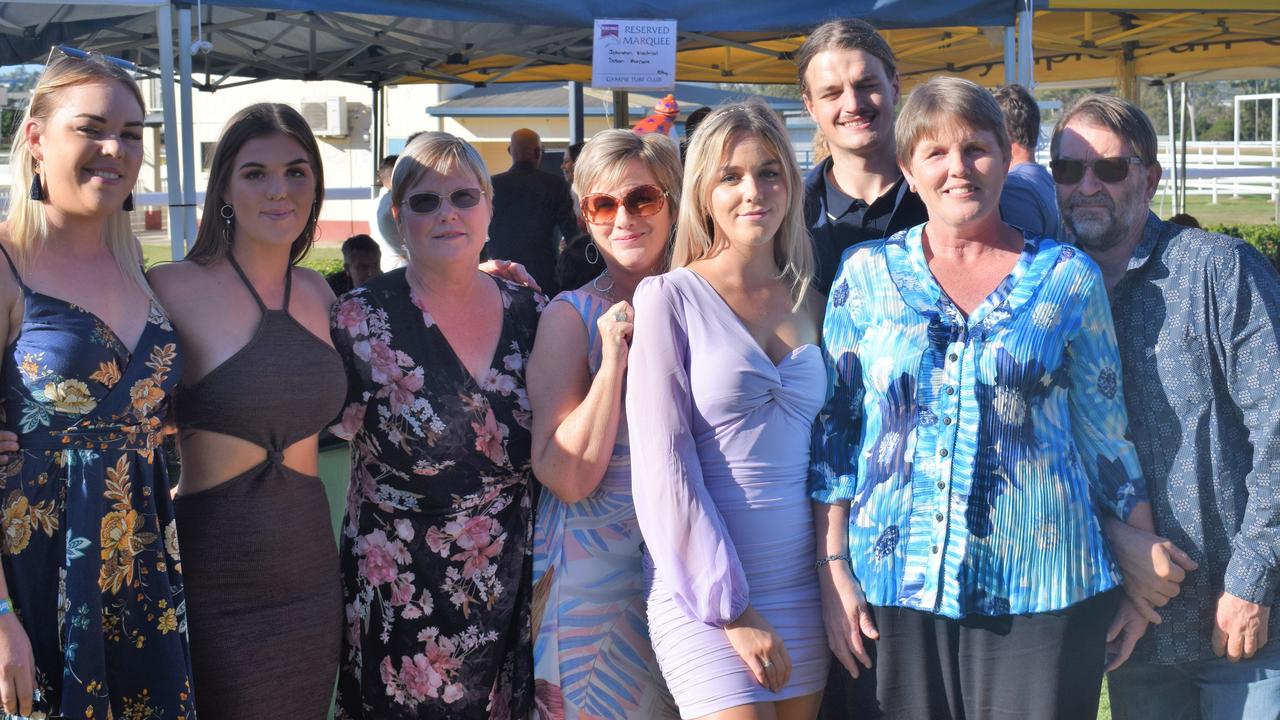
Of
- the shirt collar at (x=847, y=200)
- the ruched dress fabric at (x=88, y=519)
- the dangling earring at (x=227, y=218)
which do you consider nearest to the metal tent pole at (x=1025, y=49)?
the shirt collar at (x=847, y=200)

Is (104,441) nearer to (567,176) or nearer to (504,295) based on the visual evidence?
(504,295)

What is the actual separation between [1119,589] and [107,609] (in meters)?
2.20

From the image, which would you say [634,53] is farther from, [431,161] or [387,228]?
[431,161]

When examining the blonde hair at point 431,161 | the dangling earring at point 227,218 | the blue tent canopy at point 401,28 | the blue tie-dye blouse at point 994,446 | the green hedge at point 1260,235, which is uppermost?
the blue tent canopy at point 401,28

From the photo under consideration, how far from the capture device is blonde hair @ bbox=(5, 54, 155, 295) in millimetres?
2533

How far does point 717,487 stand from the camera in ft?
8.42

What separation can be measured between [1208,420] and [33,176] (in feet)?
8.71

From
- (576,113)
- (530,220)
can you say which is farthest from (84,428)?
(576,113)

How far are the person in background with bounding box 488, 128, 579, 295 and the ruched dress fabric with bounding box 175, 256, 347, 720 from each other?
18.8 ft

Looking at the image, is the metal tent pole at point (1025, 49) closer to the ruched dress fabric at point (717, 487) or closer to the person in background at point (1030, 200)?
the person in background at point (1030, 200)

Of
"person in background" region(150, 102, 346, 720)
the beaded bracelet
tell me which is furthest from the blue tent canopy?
the beaded bracelet

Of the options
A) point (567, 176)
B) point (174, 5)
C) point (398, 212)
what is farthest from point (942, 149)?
point (567, 176)

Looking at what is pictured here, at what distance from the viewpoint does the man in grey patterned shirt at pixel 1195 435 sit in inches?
99.0

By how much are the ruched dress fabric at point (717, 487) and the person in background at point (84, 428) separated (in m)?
1.06
